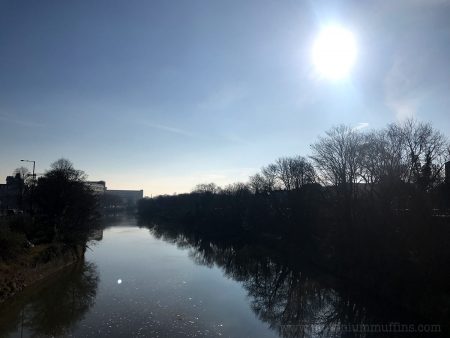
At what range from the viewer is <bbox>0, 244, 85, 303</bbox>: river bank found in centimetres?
2410

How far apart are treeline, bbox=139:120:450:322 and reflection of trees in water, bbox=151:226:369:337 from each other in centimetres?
282

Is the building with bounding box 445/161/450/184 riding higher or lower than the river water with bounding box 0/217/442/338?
higher

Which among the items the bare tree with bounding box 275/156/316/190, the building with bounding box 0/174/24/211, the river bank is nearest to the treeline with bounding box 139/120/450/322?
the bare tree with bounding box 275/156/316/190

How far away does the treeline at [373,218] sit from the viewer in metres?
25.4

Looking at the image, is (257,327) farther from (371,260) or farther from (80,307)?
(371,260)

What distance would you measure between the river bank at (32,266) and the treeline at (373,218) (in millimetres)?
21775

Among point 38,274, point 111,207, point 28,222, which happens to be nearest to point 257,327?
point 38,274

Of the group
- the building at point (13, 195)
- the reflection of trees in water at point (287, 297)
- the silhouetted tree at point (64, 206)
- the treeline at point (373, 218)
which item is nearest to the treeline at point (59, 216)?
the silhouetted tree at point (64, 206)

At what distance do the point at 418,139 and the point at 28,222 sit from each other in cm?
3331

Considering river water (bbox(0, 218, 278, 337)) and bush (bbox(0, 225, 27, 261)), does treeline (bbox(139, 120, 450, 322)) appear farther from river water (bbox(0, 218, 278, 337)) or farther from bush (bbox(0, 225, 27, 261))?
bush (bbox(0, 225, 27, 261))

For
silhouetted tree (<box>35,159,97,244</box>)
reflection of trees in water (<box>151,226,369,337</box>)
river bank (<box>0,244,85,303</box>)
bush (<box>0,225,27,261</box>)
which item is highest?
silhouetted tree (<box>35,159,97,244</box>)

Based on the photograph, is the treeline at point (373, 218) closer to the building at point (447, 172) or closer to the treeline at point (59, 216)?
the building at point (447, 172)

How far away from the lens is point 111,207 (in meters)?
163

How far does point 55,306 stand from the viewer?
23.4 metres
